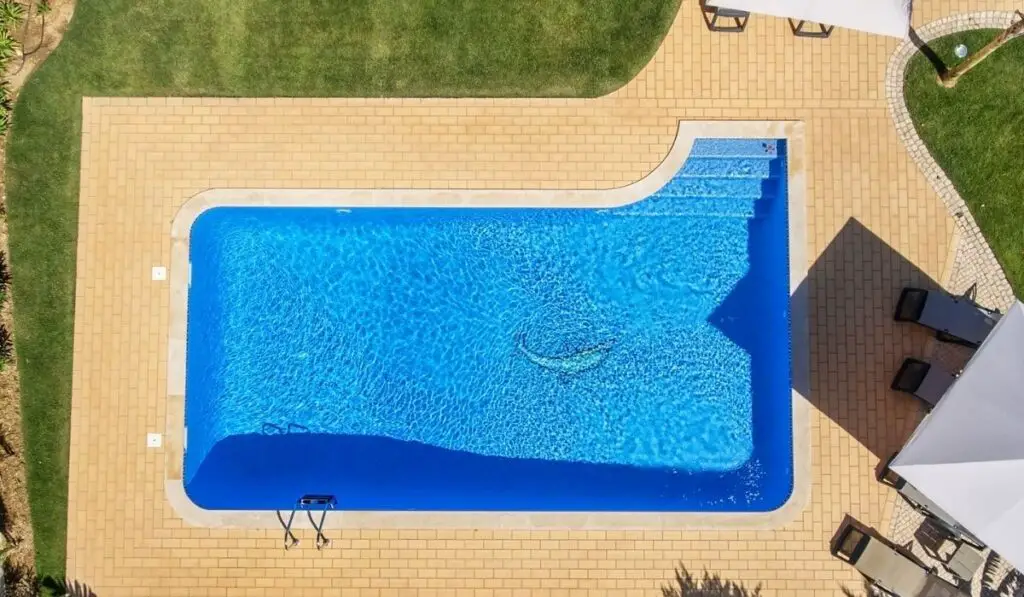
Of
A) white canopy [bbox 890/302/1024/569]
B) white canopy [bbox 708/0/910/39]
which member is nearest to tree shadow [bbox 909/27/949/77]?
white canopy [bbox 708/0/910/39]

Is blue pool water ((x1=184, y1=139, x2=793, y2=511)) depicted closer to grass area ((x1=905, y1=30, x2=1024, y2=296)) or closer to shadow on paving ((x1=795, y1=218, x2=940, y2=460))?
shadow on paving ((x1=795, y1=218, x2=940, y2=460))

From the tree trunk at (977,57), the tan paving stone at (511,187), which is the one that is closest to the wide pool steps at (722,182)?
the tan paving stone at (511,187)

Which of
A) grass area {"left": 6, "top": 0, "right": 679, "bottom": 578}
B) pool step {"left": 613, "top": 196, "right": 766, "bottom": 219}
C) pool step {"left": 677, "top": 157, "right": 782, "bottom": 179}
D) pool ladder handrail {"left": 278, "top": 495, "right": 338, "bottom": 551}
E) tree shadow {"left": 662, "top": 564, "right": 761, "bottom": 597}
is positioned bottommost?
tree shadow {"left": 662, "top": 564, "right": 761, "bottom": 597}

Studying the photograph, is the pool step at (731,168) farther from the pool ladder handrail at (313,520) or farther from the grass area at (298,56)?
the pool ladder handrail at (313,520)

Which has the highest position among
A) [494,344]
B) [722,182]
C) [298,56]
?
[298,56]

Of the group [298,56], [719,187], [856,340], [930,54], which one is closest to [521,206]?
[719,187]

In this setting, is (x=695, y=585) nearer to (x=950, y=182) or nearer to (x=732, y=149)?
(x=732, y=149)
